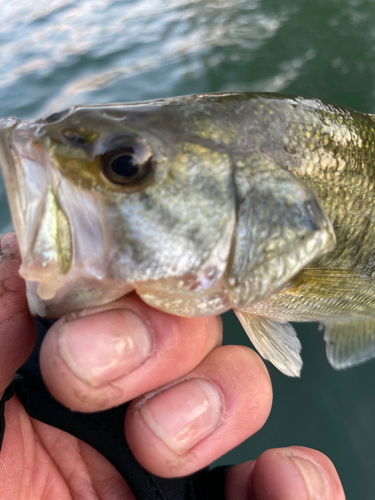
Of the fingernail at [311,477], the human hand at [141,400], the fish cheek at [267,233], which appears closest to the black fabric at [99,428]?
the human hand at [141,400]

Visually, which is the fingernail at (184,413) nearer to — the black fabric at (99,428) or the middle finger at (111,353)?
the middle finger at (111,353)

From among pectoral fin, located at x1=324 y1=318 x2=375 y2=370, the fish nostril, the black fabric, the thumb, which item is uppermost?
the fish nostril

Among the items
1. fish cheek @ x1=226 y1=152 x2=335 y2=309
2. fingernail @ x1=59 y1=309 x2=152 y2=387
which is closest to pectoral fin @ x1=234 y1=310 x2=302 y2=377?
fish cheek @ x1=226 y1=152 x2=335 y2=309

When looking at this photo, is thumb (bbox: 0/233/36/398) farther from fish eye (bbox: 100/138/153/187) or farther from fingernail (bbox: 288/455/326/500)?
fingernail (bbox: 288/455/326/500)

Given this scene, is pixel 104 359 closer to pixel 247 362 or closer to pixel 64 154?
pixel 64 154

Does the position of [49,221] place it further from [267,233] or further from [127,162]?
[267,233]

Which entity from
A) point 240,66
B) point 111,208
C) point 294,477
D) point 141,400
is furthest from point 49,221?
point 240,66
